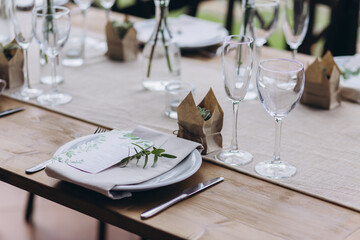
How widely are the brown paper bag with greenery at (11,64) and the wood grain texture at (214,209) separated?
0.41 meters

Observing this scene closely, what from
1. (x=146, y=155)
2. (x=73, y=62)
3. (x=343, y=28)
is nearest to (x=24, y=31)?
(x=73, y=62)

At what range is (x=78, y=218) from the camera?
2244 millimetres

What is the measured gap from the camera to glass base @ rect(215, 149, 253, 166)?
3.83ft

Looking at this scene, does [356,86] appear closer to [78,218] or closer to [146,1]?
[78,218]

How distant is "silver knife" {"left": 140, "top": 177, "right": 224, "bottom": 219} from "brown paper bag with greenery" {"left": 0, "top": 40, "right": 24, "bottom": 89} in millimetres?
730

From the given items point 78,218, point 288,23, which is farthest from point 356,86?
point 78,218

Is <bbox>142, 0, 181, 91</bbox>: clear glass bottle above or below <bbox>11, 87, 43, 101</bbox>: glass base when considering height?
above

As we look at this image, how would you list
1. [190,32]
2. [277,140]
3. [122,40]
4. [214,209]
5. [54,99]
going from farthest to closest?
[190,32] → [122,40] → [54,99] → [277,140] → [214,209]

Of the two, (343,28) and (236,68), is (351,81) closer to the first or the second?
(236,68)

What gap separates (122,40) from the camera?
178cm

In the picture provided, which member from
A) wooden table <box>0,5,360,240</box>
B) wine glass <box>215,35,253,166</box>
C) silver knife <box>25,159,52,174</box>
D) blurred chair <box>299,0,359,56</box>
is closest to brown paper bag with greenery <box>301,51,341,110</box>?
wine glass <box>215,35,253,166</box>

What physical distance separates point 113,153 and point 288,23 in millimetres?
703

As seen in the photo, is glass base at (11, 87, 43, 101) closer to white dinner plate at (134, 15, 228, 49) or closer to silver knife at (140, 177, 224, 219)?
white dinner plate at (134, 15, 228, 49)

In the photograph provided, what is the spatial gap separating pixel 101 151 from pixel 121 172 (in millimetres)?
86
